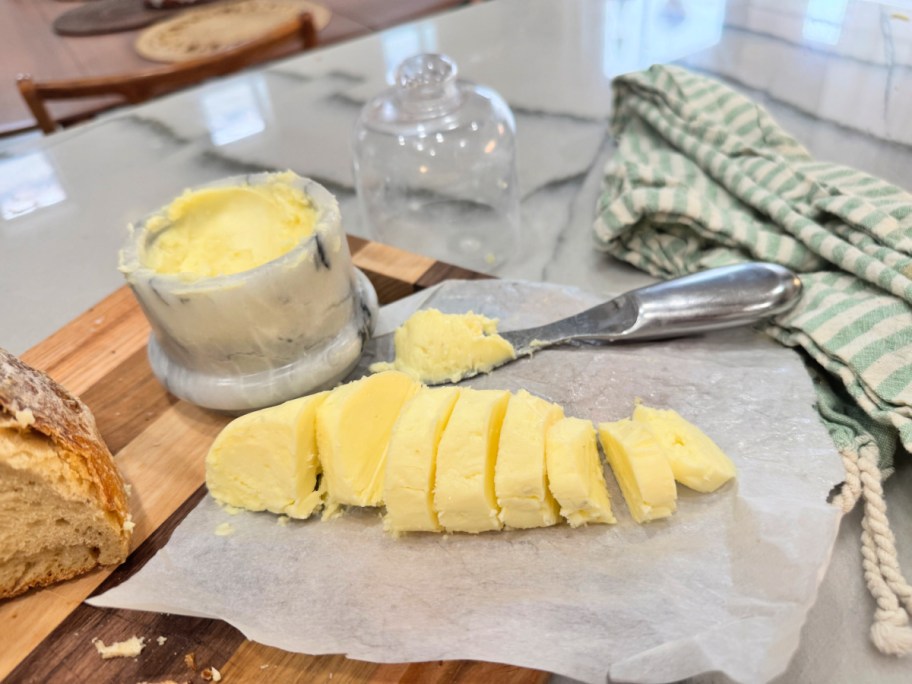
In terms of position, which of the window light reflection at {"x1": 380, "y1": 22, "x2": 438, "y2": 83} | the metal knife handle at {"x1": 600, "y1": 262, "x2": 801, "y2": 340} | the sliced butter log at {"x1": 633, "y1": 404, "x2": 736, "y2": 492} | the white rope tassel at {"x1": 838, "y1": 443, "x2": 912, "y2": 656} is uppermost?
the window light reflection at {"x1": 380, "y1": 22, "x2": 438, "y2": 83}

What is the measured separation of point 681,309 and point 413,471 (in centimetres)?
47

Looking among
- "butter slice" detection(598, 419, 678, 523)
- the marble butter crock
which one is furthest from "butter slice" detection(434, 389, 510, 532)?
the marble butter crock

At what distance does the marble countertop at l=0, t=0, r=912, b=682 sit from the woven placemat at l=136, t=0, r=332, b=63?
774 mm

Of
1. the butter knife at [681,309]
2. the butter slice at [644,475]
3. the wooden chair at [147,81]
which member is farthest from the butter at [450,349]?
the wooden chair at [147,81]

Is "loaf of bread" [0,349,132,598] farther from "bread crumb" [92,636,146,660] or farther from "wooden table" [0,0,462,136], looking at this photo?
"wooden table" [0,0,462,136]

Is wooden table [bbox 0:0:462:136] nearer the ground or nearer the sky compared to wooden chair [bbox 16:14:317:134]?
nearer the ground

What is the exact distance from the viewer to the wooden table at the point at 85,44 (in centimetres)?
306

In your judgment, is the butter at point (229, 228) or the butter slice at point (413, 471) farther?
the butter at point (229, 228)

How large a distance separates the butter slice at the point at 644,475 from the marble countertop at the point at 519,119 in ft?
1.73

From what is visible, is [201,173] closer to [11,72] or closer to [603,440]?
[603,440]

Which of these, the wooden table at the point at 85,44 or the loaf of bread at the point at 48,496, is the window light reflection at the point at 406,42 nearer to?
the wooden table at the point at 85,44

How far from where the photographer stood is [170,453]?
969 millimetres

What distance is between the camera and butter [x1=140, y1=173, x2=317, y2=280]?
96 cm

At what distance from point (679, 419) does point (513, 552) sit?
262 millimetres
